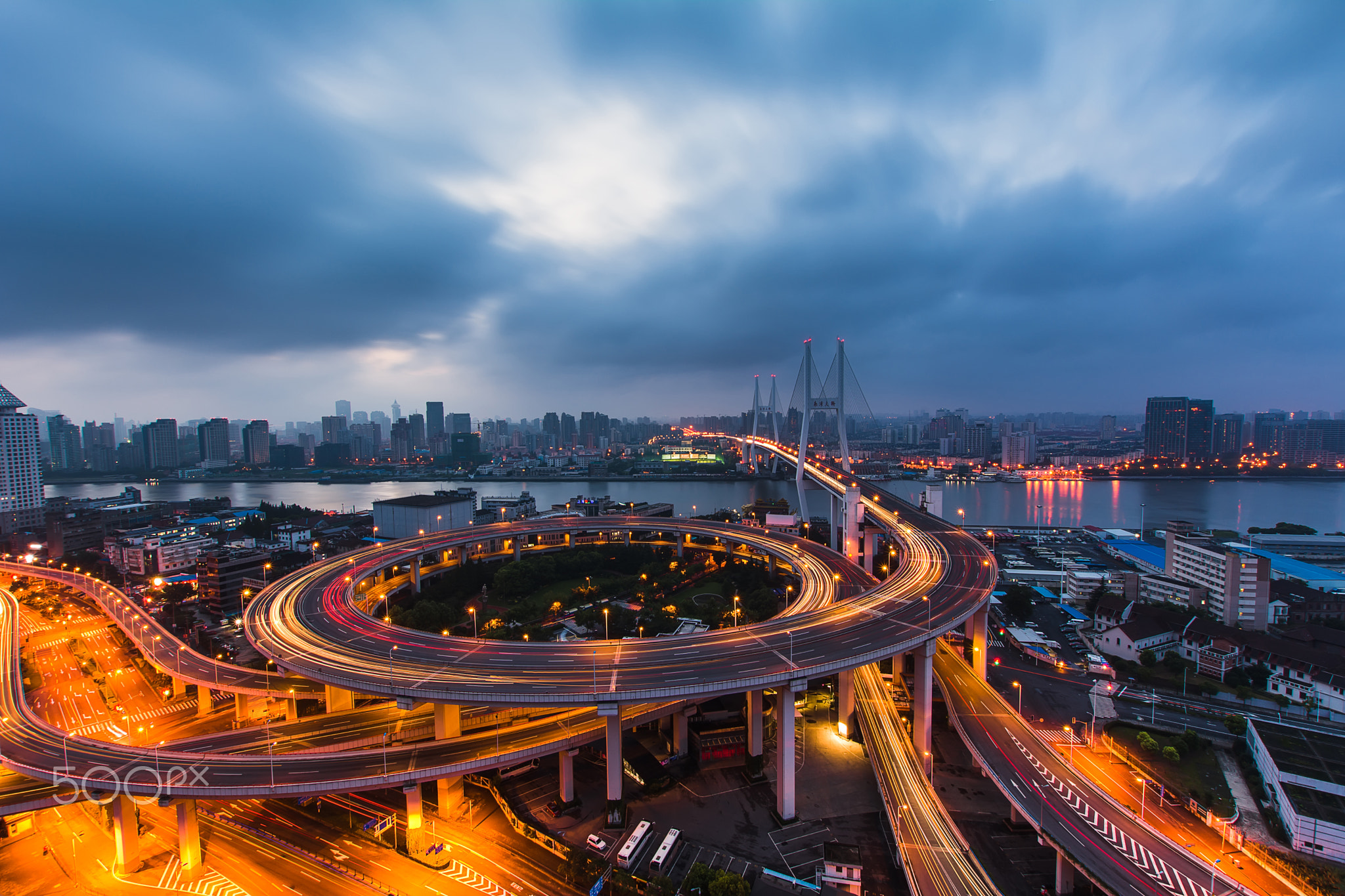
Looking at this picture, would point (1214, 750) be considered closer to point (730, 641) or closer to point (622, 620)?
point (730, 641)

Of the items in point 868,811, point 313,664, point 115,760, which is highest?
point 313,664

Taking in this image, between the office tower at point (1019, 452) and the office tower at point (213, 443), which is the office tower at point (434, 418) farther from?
the office tower at point (1019, 452)

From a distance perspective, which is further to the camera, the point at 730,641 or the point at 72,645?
the point at 72,645

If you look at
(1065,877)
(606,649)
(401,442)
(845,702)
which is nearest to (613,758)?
(606,649)

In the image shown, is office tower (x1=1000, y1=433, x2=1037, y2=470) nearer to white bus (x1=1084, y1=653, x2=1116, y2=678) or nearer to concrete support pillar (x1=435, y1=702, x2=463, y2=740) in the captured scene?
white bus (x1=1084, y1=653, x2=1116, y2=678)

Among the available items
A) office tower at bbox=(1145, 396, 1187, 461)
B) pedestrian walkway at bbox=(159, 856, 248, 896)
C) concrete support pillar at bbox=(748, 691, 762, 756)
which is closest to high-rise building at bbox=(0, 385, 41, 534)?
pedestrian walkway at bbox=(159, 856, 248, 896)

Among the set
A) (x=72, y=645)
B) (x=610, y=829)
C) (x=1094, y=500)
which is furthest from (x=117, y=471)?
(x=1094, y=500)

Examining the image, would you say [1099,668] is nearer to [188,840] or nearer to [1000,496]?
[188,840]

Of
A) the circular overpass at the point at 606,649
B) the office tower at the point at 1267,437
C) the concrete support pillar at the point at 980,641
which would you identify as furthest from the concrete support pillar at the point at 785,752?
the office tower at the point at 1267,437
